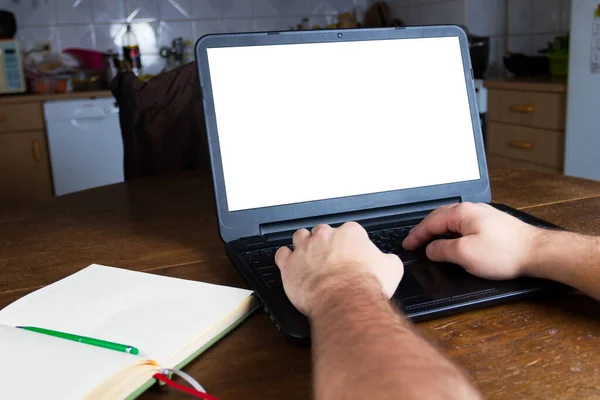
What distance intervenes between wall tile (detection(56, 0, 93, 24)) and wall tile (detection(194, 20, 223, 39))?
Result: 0.63 metres

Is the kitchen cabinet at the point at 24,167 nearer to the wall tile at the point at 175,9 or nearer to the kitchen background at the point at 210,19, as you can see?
the kitchen background at the point at 210,19

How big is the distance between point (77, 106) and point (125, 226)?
2369 millimetres

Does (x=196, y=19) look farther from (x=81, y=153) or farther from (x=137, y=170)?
(x=137, y=170)

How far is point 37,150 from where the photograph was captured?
3125mm

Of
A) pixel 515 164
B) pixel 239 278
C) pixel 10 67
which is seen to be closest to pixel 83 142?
pixel 10 67

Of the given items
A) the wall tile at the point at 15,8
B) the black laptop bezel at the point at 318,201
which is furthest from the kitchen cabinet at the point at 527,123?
the wall tile at the point at 15,8

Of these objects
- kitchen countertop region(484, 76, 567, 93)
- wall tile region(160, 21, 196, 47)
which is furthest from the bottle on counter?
kitchen countertop region(484, 76, 567, 93)

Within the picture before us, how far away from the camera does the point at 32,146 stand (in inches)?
123

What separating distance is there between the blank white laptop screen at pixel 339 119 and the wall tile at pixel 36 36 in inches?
124

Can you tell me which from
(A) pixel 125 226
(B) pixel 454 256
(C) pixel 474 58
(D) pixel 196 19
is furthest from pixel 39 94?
(B) pixel 454 256

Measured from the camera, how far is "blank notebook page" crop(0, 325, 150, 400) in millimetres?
421

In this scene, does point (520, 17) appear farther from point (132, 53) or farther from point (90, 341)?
point (90, 341)

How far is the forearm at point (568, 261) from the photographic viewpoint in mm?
583

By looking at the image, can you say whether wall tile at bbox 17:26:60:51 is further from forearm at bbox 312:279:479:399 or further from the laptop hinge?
forearm at bbox 312:279:479:399
